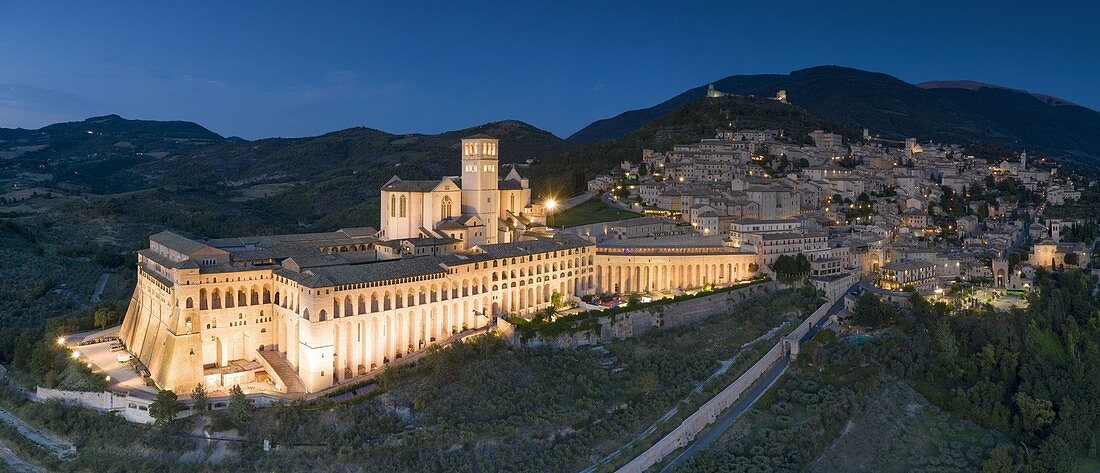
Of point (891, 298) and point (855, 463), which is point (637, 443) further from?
point (891, 298)

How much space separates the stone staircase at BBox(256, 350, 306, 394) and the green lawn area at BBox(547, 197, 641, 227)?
26.0 metres

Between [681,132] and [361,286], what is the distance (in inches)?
2488

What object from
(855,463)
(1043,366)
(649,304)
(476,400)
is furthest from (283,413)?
(1043,366)

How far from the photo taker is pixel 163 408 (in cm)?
2908

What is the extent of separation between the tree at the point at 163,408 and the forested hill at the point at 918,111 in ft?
345

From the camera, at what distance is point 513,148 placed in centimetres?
12125

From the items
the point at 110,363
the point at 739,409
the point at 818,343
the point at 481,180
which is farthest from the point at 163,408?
the point at 818,343

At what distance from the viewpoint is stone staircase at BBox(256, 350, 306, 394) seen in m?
31.9

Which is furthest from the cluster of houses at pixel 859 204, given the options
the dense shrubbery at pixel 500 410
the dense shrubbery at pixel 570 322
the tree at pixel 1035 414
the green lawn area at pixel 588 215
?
the dense shrubbery at pixel 500 410

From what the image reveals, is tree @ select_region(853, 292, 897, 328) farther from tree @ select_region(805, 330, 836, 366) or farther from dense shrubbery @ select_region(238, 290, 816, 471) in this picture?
dense shrubbery @ select_region(238, 290, 816, 471)

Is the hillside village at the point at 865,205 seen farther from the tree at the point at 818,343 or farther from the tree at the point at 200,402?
the tree at the point at 200,402

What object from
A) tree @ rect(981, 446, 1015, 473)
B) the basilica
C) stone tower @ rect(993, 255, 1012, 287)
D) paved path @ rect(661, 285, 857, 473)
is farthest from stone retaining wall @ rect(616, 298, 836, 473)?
stone tower @ rect(993, 255, 1012, 287)

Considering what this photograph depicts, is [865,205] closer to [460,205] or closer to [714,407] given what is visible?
[460,205]

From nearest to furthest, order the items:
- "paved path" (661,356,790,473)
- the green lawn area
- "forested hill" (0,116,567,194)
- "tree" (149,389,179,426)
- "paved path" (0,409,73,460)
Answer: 1. "tree" (149,389,179,426)
2. "paved path" (661,356,790,473)
3. "paved path" (0,409,73,460)
4. the green lawn area
5. "forested hill" (0,116,567,194)
